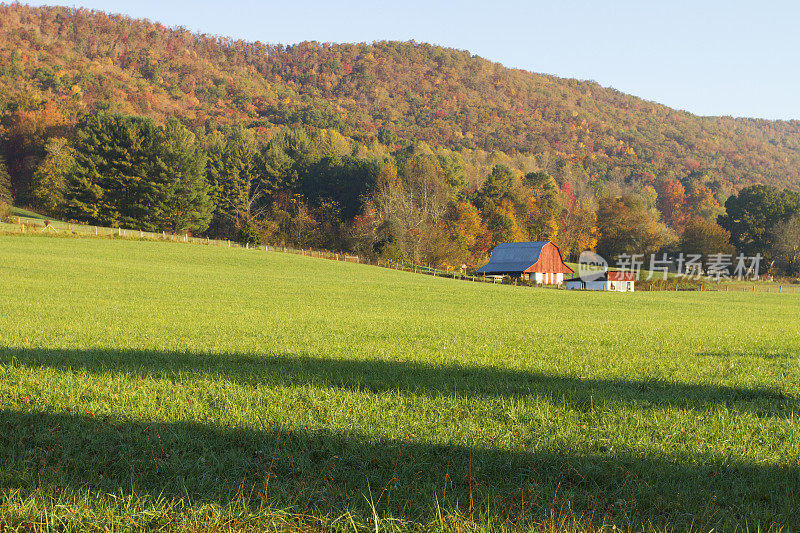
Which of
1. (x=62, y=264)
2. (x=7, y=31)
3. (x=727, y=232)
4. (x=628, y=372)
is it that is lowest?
(x=62, y=264)

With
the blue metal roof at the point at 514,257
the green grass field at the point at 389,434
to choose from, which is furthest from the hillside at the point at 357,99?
the green grass field at the point at 389,434

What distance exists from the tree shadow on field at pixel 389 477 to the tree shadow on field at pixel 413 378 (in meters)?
2.08

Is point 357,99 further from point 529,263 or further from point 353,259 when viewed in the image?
point 529,263

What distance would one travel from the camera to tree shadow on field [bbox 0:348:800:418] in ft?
22.4

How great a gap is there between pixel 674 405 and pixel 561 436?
2.41 m

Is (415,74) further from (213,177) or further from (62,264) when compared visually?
(62,264)

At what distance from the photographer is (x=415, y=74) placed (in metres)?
188

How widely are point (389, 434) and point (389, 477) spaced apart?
1.00 m

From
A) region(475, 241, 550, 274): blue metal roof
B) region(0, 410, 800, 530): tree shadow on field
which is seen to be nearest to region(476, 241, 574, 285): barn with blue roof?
region(475, 241, 550, 274): blue metal roof

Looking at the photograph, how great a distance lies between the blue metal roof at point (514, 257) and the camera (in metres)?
74.1

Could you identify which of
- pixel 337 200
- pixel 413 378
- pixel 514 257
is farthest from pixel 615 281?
pixel 413 378

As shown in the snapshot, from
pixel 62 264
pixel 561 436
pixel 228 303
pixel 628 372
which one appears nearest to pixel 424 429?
pixel 561 436

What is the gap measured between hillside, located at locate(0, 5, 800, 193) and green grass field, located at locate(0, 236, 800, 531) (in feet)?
333

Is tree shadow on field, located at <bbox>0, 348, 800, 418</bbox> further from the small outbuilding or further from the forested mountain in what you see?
the small outbuilding
